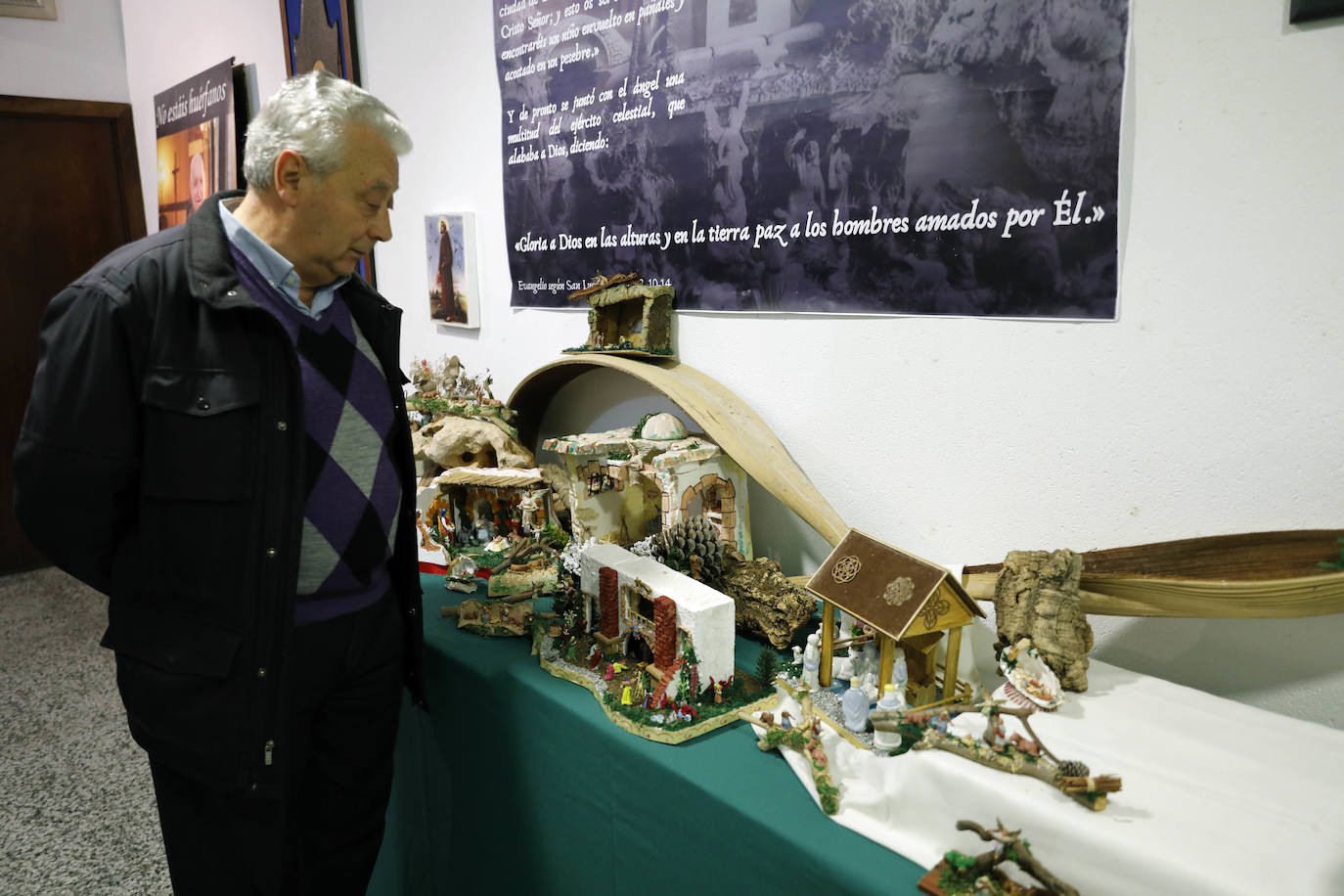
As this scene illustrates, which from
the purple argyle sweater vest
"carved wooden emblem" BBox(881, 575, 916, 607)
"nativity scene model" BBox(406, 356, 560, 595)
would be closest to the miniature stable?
"nativity scene model" BBox(406, 356, 560, 595)

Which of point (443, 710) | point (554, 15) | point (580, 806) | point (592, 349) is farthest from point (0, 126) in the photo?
point (580, 806)

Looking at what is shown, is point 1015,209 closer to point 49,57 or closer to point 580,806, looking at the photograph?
point 580,806

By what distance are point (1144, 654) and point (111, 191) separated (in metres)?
5.08

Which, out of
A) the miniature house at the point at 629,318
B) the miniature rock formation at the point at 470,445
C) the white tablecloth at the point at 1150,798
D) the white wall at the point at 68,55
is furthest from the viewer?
the white wall at the point at 68,55

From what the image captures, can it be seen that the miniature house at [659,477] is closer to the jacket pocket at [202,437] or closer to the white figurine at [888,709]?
the white figurine at [888,709]

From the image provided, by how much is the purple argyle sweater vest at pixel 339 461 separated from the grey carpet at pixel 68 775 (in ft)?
4.46

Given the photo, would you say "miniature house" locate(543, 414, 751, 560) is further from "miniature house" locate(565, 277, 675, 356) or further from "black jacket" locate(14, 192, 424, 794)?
"black jacket" locate(14, 192, 424, 794)

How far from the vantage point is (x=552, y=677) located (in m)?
1.44

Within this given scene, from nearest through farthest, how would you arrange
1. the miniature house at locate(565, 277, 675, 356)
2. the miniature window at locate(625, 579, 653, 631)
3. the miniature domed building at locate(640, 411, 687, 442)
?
the miniature window at locate(625, 579, 653, 631)
the miniature domed building at locate(640, 411, 687, 442)
the miniature house at locate(565, 277, 675, 356)

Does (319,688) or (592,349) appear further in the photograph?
(592,349)

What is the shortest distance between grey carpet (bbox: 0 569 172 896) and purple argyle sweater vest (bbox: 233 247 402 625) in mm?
1361

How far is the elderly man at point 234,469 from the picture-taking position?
1.12 m

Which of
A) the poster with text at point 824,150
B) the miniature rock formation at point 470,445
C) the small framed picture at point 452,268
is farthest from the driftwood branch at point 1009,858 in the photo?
the small framed picture at point 452,268

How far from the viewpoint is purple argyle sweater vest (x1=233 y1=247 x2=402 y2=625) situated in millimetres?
1271
